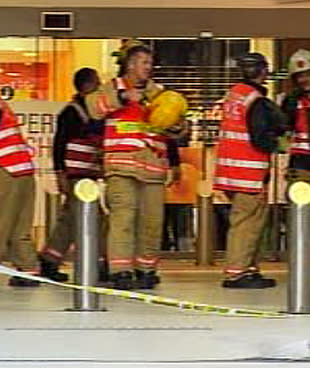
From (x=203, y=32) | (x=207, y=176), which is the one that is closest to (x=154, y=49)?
(x=203, y=32)

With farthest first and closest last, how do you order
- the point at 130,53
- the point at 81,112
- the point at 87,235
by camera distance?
1. the point at 81,112
2. the point at 130,53
3. the point at 87,235

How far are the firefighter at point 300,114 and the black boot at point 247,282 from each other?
96 centimetres

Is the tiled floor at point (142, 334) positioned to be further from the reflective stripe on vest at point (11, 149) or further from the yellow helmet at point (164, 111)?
the yellow helmet at point (164, 111)

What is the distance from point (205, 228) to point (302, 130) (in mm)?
3206

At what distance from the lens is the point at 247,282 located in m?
10.7

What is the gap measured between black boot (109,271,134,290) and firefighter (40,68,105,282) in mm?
580

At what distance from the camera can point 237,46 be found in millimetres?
13930

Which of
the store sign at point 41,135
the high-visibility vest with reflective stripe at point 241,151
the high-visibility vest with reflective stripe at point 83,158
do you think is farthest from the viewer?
the store sign at point 41,135

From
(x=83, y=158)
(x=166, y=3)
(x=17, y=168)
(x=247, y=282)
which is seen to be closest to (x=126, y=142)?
(x=83, y=158)

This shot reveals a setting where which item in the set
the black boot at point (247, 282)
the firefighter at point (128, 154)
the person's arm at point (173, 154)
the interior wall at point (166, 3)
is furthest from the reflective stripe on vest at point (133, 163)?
the interior wall at point (166, 3)

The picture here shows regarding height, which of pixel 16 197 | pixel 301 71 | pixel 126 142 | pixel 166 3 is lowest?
pixel 16 197

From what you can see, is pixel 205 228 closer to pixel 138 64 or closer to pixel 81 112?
pixel 81 112

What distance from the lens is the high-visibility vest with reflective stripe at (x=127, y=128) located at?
10.2 metres

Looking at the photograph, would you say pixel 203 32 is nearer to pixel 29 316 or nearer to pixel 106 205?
pixel 106 205
